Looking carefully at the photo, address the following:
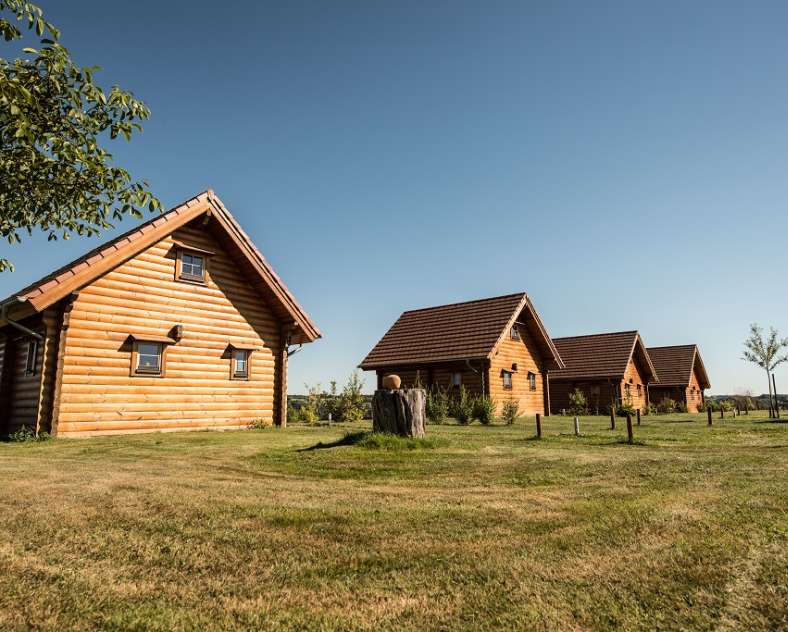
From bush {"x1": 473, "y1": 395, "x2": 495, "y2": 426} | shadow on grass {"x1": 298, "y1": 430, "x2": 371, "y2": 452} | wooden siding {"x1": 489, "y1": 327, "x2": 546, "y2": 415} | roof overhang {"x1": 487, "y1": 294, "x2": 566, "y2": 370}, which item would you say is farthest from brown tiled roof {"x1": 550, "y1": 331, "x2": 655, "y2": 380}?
shadow on grass {"x1": 298, "y1": 430, "x2": 371, "y2": 452}

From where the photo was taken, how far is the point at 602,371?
118 ft

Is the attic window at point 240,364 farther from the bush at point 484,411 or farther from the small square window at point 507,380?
the small square window at point 507,380

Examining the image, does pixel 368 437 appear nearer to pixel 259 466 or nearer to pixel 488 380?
pixel 259 466

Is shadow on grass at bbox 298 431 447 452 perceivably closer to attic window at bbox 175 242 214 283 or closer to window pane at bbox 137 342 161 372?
window pane at bbox 137 342 161 372

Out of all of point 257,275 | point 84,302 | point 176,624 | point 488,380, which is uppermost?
point 257,275

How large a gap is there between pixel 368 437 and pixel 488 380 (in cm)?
1700

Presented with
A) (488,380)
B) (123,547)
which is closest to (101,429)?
(123,547)

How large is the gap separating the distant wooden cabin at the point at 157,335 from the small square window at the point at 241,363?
3 cm

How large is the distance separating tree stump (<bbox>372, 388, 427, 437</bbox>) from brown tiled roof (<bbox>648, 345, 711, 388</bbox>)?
3831 centimetres

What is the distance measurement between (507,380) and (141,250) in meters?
19.2

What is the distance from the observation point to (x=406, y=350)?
99.2ft

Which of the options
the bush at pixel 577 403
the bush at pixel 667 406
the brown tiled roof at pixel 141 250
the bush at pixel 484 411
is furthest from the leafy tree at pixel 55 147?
the bush at pixel 667 406

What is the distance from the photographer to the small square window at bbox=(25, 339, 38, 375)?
566 inches

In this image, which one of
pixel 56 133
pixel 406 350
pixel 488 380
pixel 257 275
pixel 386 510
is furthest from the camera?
pixel 406 350
